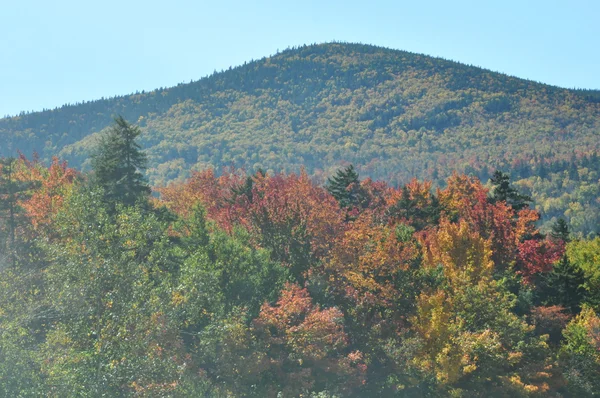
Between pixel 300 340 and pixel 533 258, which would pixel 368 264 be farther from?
pixel 533 258

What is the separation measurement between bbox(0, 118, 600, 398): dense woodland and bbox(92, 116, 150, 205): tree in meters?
0.13

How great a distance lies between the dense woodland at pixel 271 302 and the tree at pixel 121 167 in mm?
131

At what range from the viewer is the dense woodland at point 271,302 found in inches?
1047

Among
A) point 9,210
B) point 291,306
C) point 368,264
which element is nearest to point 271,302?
point 291,306

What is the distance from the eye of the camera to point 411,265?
133 feet

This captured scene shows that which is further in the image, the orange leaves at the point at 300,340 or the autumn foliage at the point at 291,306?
the orange leaves at the point at 300,340

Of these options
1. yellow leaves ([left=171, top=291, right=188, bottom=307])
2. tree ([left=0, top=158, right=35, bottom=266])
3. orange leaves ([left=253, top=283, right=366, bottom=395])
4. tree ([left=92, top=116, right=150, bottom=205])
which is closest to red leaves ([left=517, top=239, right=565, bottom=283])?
orange leaves ([left=253, top=283, right=366, bottom=395])

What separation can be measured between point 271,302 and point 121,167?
52.2 feet

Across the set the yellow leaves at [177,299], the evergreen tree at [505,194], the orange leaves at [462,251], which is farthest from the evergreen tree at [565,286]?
the yellow leaves at [177,299]

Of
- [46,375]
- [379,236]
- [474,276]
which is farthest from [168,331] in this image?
[474,276]

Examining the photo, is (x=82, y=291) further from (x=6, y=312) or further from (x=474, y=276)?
(x=474, y=276)

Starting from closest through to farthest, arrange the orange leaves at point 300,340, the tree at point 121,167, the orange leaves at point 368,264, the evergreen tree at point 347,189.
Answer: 1. the orange leaves at point 300,340
2. the orange leaves at point 368,264
3. the tree at point 121,167
4. the evergreen tree at point 347,189

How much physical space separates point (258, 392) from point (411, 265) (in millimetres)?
13245

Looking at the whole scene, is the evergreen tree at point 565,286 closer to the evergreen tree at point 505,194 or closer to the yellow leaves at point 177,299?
the evergreen tree at point 505,194
